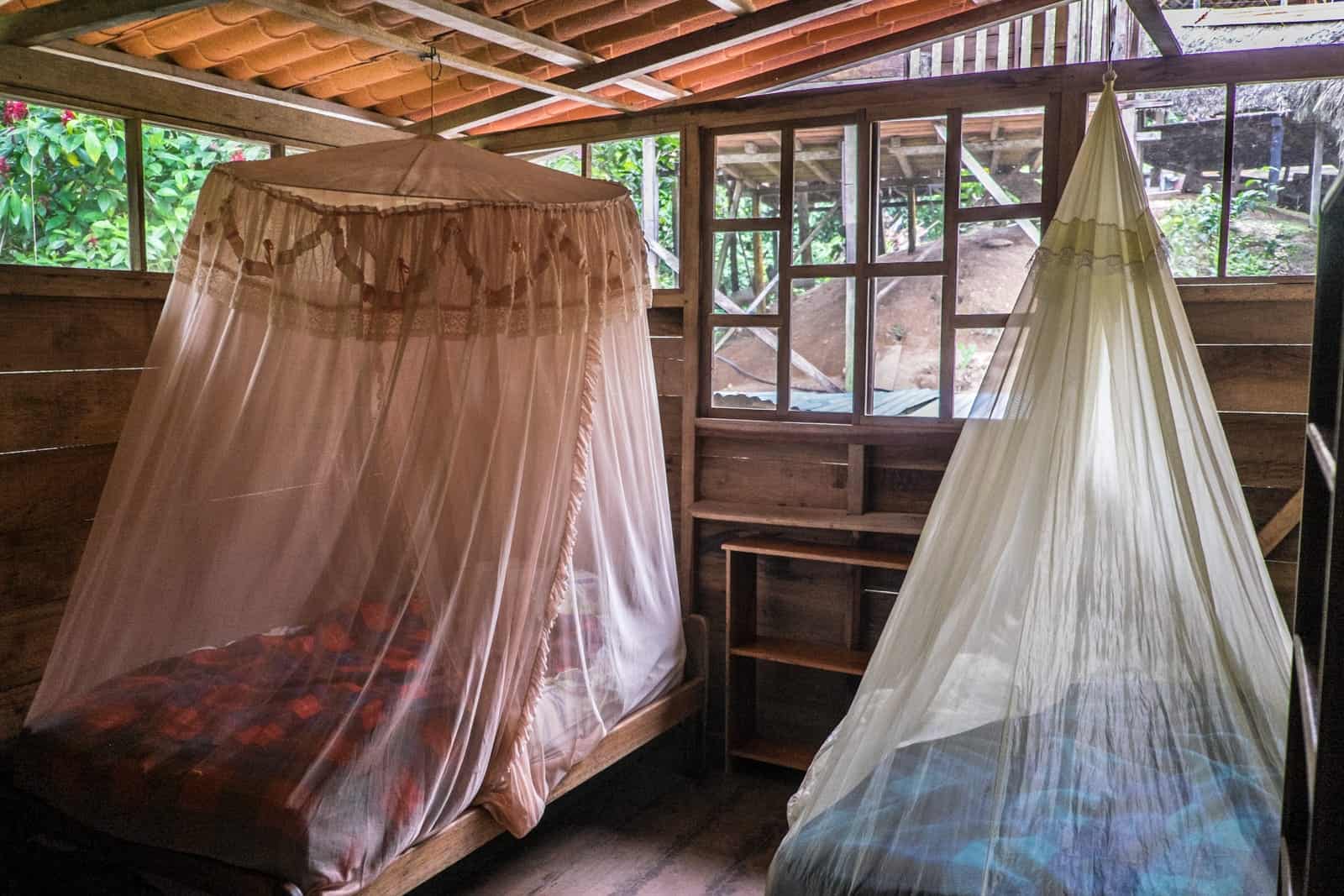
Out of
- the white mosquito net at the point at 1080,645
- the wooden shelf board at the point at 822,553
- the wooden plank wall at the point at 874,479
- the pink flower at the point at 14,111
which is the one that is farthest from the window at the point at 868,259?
the pink flower at the point at 14,111

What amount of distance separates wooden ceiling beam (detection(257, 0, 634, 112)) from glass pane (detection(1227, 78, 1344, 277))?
2.08 meters

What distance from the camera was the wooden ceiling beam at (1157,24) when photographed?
9.39ft

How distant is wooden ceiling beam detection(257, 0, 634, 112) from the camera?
9.57ft

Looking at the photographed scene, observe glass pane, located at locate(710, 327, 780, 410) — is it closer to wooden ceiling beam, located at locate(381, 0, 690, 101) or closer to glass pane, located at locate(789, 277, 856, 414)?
glass pane, located at locate(789, 277, 856, 414)

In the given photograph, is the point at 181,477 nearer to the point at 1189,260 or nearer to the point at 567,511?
the point at 567,511

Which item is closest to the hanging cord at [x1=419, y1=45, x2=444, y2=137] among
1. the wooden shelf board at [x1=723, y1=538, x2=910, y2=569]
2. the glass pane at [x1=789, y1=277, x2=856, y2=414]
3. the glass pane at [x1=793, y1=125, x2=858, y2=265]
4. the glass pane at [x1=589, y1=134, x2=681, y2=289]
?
the glass pane at [x1=589, y1=134, x2=681, y2=289]

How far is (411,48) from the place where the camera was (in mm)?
3262

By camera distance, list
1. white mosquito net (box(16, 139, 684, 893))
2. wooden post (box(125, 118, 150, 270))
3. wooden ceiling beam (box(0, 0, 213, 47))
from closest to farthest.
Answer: white mosquito net (box(16, 139, 684, 893)) → wooden ceiling beam (box(0, 0, 213, 47)) → wooden post (box(125, 118, 150, 270))

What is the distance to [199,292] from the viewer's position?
2732 mm

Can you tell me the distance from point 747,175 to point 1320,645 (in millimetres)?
2941

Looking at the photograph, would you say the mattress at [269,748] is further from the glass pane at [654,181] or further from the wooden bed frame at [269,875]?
the glass pane at [654,181]

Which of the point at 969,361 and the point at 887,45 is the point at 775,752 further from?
the point at 887,45

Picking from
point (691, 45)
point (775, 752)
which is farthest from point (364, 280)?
point (775, 752)

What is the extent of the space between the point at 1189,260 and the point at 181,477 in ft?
9.58
